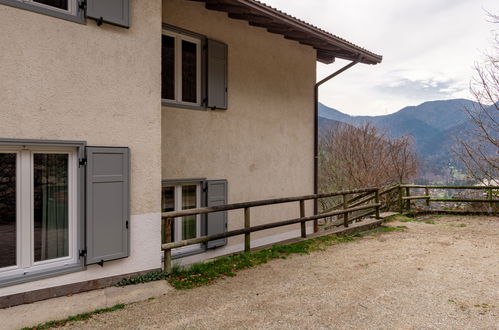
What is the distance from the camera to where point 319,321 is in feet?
11.5

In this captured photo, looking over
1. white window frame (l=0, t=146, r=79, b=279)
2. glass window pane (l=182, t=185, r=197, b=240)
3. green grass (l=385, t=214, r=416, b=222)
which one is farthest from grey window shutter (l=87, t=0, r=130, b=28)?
green grass (l=385, t=214, r=416, b=222)

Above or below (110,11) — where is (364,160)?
below

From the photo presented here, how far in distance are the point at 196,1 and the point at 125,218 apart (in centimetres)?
419

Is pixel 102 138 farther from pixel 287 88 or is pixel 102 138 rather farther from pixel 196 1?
pixel 287 88

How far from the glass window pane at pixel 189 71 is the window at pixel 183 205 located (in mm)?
1659

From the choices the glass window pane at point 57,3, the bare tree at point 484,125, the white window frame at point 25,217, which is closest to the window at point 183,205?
→ the white window frame at point 25,217

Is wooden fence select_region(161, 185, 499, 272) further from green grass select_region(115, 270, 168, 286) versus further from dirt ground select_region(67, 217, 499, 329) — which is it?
dirt ground select_region(67, 217, 499, 329)

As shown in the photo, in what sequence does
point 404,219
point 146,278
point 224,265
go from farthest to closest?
point 404,219
point 224,265
point 146,278

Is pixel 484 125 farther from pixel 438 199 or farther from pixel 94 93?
pixel 94 93

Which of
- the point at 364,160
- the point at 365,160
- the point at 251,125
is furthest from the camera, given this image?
the point at 365,160

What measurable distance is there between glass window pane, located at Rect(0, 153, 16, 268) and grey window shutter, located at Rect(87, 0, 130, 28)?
1936mm

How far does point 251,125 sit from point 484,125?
9.72 m

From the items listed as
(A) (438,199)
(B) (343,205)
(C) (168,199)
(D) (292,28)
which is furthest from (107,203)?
(A) (438,199)

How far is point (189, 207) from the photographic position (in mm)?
6293
